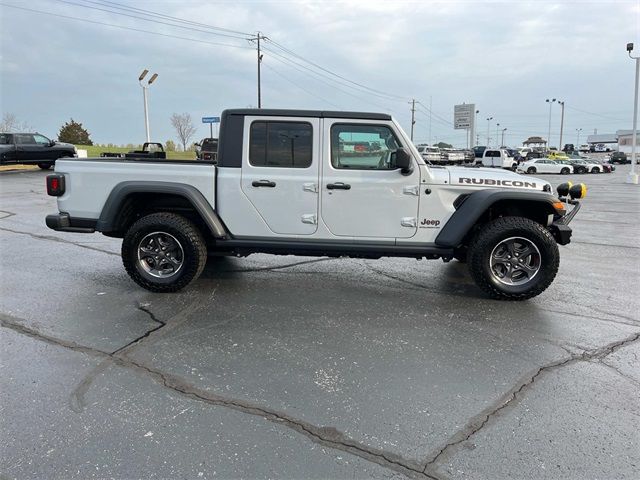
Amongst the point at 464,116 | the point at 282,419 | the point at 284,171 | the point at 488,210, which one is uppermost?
the point at 464,116

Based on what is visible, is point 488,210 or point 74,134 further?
point 74,134

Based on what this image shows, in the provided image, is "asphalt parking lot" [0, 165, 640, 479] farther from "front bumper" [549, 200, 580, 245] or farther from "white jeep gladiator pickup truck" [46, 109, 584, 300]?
"front bumper" [549, 200, 580, 245]

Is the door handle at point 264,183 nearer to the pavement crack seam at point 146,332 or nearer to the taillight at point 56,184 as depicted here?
the pavement crack seam at point 146,332

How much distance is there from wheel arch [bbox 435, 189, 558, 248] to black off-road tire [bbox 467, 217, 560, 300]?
0.19 m

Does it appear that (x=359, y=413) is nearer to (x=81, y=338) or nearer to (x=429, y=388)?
(x=429, y=388)

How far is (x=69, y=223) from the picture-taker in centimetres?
538

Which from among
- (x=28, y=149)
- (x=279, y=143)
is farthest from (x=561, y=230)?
(x=28, y=149)

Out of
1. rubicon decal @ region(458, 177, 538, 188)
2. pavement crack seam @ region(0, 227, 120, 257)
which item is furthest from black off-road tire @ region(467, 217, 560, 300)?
pavement crack seam @ region(0, 227, 120, 257)

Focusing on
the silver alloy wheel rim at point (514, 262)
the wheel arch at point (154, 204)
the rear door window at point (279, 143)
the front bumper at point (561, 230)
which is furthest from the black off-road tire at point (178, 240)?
the front bumper at point (561, 230)

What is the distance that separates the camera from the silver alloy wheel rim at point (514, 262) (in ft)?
16.4

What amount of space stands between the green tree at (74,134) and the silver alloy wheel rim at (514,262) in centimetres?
6216

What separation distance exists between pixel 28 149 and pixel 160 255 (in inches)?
879

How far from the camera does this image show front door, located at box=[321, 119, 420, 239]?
4.98 m

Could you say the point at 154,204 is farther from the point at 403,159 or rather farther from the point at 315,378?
the point at 315,378
